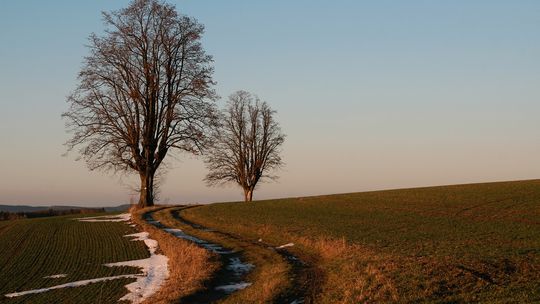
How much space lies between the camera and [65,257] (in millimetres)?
26094

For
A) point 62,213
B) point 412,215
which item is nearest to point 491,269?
point 412,215

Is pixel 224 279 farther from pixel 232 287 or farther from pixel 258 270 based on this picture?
pixel 258 270

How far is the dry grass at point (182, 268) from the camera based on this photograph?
55.5 feet

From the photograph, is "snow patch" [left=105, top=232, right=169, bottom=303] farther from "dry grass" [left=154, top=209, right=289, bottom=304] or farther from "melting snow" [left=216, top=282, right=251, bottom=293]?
"dry grass" [left=154, top=209, right=289, bottom=304]

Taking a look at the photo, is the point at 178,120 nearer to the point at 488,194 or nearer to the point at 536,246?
the point at 488,194

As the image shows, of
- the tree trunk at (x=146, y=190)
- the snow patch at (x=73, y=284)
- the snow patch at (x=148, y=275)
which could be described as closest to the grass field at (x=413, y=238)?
the snow patch at (x=148, y=275)

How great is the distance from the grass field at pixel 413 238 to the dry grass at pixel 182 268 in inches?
157

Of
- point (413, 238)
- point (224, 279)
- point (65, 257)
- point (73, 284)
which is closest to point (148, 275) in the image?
point (73, 284)

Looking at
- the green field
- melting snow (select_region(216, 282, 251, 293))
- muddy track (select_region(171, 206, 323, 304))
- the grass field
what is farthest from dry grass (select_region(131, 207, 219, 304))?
A: the grass field

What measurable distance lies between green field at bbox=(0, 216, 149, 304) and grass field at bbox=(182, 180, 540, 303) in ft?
21.6

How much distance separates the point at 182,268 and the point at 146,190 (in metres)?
29.8

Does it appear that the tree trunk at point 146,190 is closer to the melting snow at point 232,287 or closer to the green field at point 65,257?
the green field at point 65,257

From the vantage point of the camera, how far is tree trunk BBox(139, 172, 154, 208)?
4947cm

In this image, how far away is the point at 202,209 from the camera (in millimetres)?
46250
